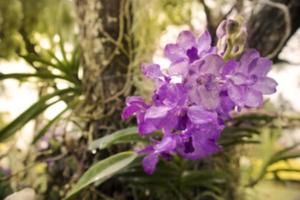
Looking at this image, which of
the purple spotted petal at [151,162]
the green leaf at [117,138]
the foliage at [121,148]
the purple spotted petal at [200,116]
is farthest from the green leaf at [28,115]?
the purple spotted petal at [200,116]

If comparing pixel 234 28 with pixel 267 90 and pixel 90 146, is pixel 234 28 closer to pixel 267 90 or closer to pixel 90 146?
pixel 267 90

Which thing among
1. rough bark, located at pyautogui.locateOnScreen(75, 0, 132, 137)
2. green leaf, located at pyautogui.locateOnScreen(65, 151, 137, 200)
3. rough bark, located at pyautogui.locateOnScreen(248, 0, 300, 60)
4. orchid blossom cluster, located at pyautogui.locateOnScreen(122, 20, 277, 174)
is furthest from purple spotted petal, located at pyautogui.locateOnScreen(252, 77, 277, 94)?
rough bark, located at pyautogui.locateOnScreen(248, 0, 300, 60)

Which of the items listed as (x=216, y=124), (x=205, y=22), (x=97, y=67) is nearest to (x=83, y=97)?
(x=97, y=67)

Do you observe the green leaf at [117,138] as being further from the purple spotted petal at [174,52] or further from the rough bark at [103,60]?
the purple spotted petal at [174,52]

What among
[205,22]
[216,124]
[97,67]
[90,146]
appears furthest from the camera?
[205,22]

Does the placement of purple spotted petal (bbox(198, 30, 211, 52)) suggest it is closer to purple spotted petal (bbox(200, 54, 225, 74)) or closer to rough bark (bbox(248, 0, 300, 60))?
purple spotted petal (bbox(200, 54, 225, 74))

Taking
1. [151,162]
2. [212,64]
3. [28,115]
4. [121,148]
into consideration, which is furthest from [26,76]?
[212,64]
